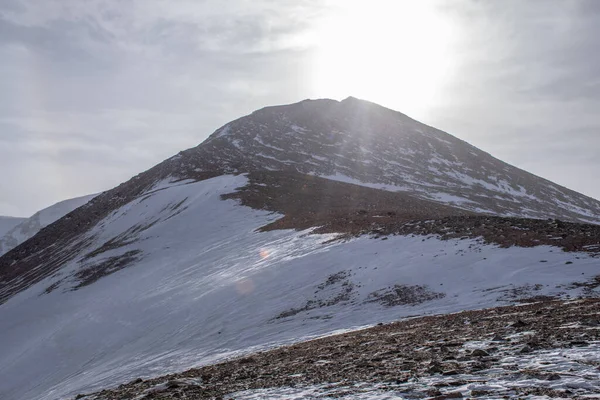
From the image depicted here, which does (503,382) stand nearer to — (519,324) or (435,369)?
(435,369)

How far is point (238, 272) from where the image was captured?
30750 millimetres

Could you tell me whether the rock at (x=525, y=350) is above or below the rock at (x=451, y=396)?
below

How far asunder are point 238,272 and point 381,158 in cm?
7705

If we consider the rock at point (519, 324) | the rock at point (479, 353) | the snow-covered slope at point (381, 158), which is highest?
the snow-covered slope at point (381, 158)

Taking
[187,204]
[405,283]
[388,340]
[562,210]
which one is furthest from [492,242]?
[562,210]

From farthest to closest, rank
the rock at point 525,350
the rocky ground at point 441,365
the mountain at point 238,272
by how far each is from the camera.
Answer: the mountain at point 238,272 → the rock at point 525,350 → the rocky ground at point 441,365

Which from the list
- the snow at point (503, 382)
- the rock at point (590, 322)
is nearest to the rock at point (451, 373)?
the snow at point (503, 382)

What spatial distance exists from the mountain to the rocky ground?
517cm

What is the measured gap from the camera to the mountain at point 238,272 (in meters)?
21.0

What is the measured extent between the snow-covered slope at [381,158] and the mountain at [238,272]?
64.7 ft

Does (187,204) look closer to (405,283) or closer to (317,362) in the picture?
(405,283)

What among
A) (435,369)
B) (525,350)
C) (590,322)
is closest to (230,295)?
(435,369)

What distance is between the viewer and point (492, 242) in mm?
24719

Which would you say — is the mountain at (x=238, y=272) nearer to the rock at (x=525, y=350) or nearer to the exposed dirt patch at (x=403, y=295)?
the exposed dirt patch at (x=403, y=295)
